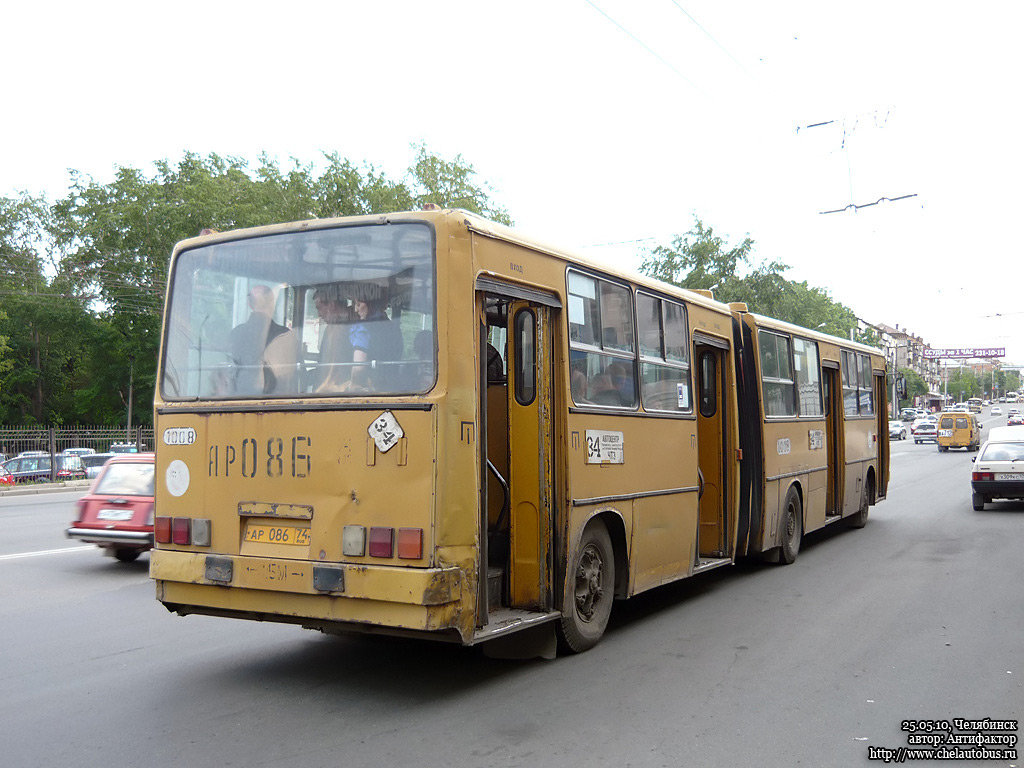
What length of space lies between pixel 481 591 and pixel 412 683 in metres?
1.00

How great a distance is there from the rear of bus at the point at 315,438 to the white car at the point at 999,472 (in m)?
16.5

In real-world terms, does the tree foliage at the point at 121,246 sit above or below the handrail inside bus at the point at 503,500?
above

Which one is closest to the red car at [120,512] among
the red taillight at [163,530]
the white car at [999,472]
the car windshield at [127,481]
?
the car windshield at [127,481]

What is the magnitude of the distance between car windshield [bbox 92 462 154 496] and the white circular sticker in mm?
6024

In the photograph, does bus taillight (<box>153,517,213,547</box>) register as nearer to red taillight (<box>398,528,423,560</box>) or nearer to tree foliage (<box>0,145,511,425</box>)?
red taillight (<box>398,528,423,560</box>)

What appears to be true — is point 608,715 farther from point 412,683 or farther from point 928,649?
point 928,649

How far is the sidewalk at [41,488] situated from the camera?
29.1m

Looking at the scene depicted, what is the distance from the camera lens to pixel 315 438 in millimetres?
5969

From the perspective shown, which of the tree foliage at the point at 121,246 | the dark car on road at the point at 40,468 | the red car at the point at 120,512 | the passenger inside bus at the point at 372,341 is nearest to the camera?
the passenger inside bus at the point at 372,341

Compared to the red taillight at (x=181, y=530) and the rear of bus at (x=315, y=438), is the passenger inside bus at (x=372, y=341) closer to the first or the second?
the rear of bus at (x=315, y=438)

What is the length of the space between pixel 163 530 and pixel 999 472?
1748cm

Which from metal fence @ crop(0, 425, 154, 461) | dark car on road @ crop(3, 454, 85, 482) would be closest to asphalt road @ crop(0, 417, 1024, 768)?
dark car on road @ crop(3, 454, 85, 482)

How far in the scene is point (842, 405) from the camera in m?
15.0

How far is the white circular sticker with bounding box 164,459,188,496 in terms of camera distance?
6.44 meters
